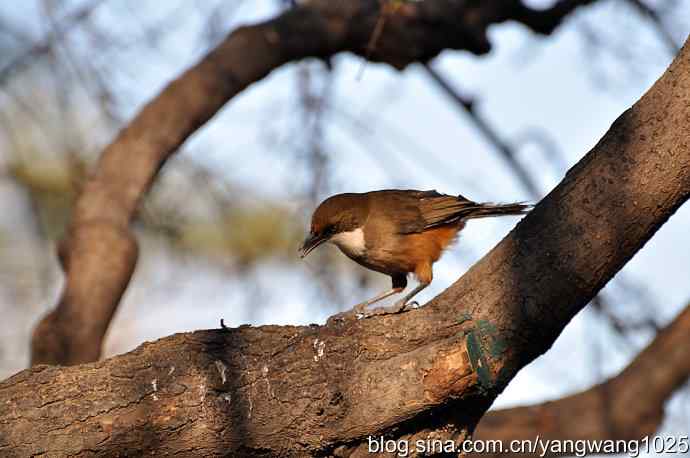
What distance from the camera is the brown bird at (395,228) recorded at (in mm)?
5395

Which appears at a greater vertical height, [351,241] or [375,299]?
[351,241]

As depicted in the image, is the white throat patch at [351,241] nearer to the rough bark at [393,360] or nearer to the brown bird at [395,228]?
the brown bird at [395,228]

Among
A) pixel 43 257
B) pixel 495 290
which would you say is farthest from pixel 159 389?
pixel 43 257

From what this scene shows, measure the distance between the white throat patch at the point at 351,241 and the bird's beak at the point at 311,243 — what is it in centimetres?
9

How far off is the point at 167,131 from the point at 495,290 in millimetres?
3121

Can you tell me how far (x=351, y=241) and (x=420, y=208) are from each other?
56cm

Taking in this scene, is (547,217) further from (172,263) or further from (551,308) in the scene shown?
(172,263)

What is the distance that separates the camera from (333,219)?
5.41 m

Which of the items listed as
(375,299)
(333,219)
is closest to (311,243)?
(333,219)

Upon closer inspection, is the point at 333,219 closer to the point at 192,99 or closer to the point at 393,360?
the point at 192,99

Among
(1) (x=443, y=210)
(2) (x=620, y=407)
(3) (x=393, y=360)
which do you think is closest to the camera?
(3) (x=393, y=360)

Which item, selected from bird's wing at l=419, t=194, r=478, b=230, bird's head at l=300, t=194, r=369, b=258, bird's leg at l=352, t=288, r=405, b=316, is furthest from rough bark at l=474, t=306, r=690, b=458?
bird's head at l=300, t=194, r=369, b=258

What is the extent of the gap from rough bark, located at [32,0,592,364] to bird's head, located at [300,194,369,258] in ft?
3.08

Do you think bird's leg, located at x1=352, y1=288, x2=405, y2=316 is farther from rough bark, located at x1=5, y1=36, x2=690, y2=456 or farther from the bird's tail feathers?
rough bark, located at x1=5, y1=36, x2=690, y2=456
